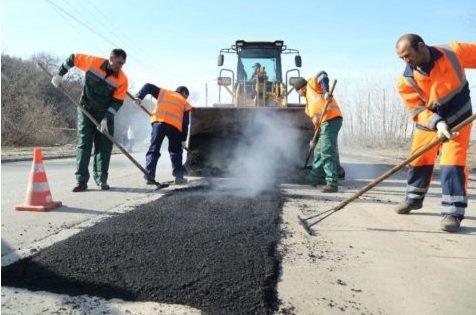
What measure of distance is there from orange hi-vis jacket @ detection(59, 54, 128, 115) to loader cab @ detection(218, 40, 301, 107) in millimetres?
3866

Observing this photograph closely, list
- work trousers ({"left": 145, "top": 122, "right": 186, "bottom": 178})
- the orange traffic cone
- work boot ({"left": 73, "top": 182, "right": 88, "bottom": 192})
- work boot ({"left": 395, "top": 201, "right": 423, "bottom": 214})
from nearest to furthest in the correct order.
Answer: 1. the orange traffic cone
2. work boot ({"left": 395, "top": 201, "right": 423, "bottom": 214})
3. work boot ({"left": 73, "top": 182, "right": 88, "bottom": 192})
4. work trousers ({"left": 145, "top": 122, "right": 186, "bottom": 178})

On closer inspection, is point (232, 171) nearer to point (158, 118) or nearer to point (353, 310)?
point (158, 118)

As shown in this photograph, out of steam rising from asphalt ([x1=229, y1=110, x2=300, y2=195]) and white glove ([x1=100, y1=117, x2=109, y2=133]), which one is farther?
steam rising from asphalt ([x1=229, y1=110, x2=300, y2=195])

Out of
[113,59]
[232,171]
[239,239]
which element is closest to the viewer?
[239,239]

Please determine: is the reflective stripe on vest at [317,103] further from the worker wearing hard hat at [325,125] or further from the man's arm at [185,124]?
the man's arm at [185,124]

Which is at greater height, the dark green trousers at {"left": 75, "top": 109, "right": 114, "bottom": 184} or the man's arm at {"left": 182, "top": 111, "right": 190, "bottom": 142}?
the man's arm at {"left": 182, "top": 111, "right": 190, "bottom": 142}

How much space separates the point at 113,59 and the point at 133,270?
12.1 ft

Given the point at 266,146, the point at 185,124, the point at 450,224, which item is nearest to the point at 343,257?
the point at 450,224

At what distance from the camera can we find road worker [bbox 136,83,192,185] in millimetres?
6105

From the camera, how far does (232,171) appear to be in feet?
22.5

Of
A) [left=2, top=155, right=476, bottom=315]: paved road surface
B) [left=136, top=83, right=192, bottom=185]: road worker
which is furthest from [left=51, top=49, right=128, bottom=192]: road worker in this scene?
[left=136, top=83, right=192, bottom=185]: road worker

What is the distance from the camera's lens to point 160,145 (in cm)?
617

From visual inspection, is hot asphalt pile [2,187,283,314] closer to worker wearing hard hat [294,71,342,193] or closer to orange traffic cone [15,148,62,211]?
orange traffic cone [15,148,62,211]

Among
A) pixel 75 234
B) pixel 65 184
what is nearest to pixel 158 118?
pixel 65 184
